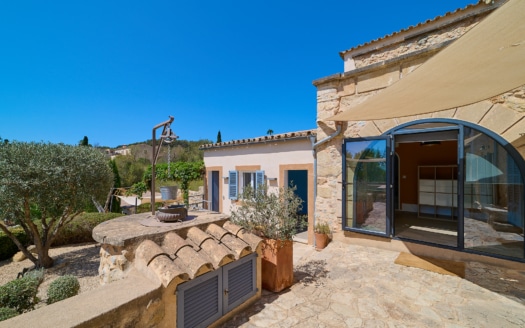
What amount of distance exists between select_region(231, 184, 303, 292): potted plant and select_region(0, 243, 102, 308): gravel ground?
524cm

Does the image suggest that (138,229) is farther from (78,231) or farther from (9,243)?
(9,243)

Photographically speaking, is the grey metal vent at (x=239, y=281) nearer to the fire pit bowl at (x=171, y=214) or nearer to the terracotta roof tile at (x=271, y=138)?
the fire pit bowl at (x=171, y=214)

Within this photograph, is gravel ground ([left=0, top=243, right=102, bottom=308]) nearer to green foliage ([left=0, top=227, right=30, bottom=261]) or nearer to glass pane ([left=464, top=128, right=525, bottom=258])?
green foliage ([left=0, top=227, right=30, bottom=261])

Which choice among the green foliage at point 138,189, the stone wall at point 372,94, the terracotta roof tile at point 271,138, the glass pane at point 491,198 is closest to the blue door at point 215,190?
the terracotta roof tile at point 271,138

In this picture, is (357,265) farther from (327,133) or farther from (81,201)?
(81,201)

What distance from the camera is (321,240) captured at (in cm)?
676

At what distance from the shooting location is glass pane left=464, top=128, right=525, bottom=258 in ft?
15.2

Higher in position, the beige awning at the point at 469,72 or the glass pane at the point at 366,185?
the beige awning at the point at 469,72

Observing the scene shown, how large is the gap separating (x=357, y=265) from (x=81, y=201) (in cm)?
933

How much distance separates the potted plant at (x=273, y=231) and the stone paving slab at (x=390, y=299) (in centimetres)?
27

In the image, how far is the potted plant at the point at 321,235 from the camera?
6754mm

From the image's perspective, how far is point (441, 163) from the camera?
9797 mm

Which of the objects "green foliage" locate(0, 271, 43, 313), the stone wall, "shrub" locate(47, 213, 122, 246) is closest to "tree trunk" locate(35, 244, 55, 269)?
"shrub" locate(47, 213, 122, 246)

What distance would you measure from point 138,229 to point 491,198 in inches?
285
